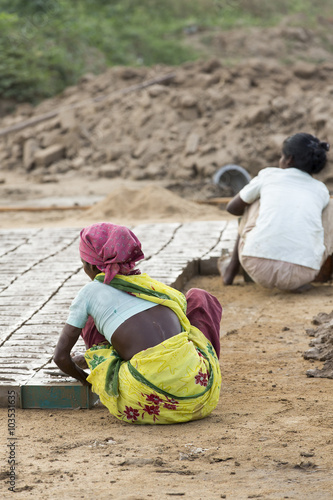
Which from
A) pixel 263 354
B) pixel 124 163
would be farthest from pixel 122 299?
pixel 124 163

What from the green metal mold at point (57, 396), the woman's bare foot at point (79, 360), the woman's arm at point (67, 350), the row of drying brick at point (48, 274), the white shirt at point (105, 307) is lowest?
the row of drying brick at point (48, 274)

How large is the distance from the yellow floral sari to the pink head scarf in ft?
0.21

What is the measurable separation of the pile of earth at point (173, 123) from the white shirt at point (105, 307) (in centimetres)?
828

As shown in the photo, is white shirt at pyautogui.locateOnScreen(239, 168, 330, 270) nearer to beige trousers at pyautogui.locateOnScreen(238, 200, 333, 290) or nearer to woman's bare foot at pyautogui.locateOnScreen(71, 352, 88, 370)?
beige trousers at pyautogui.locateOnScreen(238, 200, 333, 290)

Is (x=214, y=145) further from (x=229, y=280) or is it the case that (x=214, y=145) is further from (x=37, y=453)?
(x=37, y=453)

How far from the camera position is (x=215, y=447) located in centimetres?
274

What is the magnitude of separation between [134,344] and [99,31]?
18.8 metres

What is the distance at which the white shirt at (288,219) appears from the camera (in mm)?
5168

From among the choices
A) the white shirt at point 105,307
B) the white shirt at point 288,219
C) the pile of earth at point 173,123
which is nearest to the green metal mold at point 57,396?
the white shirt at point 105,307

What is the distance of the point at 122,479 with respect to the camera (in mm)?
2461

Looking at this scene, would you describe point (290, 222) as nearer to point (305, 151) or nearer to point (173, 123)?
point (305, 151)

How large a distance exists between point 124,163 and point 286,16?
1405cm

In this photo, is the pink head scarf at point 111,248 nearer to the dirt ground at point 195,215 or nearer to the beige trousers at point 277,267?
the dirt ground at point 195,215

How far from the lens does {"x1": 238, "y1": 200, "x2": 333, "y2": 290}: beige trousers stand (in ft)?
17.2
